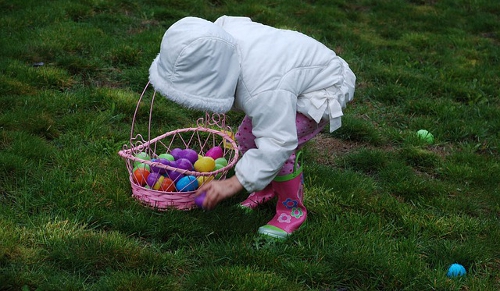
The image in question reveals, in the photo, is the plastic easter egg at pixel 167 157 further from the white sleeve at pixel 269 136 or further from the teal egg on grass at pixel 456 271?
the teal egg on grass at pixel 456 271

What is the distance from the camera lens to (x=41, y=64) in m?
4.85

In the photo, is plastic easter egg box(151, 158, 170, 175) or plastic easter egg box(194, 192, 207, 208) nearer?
plastic easter egg box(194, 192, 207, 208)

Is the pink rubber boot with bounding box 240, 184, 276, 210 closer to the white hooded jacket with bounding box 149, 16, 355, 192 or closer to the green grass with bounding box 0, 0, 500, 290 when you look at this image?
the green grass with bounding box 0, 0, 500, 290

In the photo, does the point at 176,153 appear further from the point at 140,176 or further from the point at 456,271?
the point at 456,271

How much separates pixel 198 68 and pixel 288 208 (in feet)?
2.99

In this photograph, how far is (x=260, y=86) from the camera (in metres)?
2.82

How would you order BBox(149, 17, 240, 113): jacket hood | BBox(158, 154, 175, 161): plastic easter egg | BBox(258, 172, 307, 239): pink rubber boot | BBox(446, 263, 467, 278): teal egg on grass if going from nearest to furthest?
BBox(149, 17, 240, 113): jacket hood
BBox(446, 263, 467, 278): teal egg on grass
BBox(258, 172, 307, 239): pink rubber boot
BBox(158, 154, 175, 161): plastic easter egg

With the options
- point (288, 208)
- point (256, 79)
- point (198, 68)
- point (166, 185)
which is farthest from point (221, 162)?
point (198, 68)

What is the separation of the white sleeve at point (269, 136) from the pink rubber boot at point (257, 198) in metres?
0.56

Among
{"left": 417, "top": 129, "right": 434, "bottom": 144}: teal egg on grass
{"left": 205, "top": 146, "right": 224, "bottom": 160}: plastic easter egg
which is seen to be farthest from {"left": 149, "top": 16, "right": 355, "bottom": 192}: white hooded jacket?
{"left": 417, "top": 129, "right": 434, "bottom": 144}: teal egg on grass

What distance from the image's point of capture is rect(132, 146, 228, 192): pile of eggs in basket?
335 cm

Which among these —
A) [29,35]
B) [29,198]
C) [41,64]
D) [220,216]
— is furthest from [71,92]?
[220,216]

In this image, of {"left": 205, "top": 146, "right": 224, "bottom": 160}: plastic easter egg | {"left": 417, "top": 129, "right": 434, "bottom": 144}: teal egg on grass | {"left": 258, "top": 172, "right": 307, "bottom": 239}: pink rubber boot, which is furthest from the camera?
{"left": 417, "top": 129, "right": 434, "bottom": 144}: teal egg on grass

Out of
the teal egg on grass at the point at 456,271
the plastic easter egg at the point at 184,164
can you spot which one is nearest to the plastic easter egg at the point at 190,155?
the plastic easter egg at the point at 184,164
